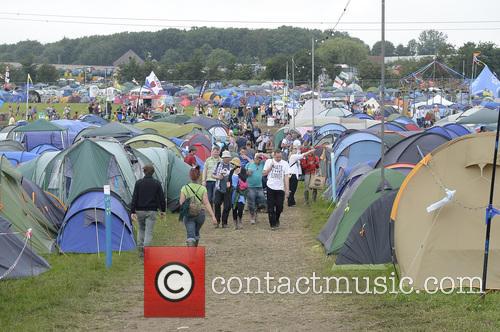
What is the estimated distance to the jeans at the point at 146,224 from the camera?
13109 millimetres

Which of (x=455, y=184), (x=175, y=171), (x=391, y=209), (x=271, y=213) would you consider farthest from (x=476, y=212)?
(x=175, y=171)

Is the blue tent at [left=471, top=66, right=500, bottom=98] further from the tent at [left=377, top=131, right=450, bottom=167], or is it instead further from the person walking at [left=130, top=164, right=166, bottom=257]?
the person walking at [left=130, top=164, right=166, bottom=257]

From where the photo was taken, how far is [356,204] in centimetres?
1339

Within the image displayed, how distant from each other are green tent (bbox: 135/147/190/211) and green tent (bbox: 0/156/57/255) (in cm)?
547

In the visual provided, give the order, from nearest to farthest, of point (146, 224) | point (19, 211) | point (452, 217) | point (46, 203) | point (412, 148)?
point (452, 217) < point (146, 224) < point (19, 211) < point (46, 203) < point (412, 148)

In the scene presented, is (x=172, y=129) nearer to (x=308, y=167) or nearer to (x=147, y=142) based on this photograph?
(x=147, y=142)

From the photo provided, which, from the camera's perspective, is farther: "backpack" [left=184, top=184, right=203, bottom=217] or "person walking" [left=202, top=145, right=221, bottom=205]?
"person walking" [left=202, top=145, right=221, bottom=205]

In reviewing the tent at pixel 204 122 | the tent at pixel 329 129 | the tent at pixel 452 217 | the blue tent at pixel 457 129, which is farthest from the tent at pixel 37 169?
the tent at pixel 204 122

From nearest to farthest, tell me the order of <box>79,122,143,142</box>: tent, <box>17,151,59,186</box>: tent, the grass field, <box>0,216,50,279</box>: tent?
the grass field < <box>0,216,50,279</box>: tent < <box>17,151,59,186</box>: tent < <box>79,122,143,142</box>: tent

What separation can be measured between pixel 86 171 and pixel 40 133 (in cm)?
1813

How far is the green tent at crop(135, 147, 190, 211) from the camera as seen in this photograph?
20.4 meters

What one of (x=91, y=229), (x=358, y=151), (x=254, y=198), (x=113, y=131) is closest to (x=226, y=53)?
(x=113, y=131)

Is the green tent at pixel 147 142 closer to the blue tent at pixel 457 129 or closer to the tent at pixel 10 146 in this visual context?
the tent at pixel 10 146

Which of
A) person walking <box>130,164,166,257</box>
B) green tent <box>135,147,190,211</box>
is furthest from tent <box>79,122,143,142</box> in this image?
person walking <box>130,164,166,257</box>
